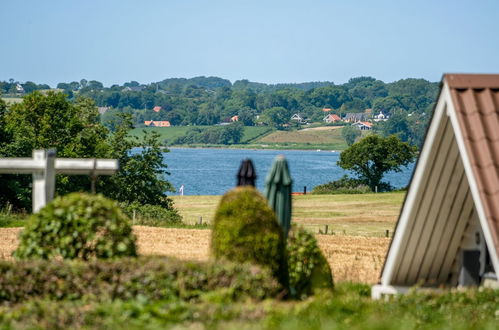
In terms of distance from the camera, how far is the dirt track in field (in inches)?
782

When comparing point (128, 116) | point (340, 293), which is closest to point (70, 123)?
point (128, 116)

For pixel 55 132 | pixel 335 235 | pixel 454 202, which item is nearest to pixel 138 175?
pixel 55 132

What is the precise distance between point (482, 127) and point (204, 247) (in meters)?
16.2

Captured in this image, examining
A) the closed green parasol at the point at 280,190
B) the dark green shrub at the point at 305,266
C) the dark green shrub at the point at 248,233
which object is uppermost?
the closed green parasol at the point at 280,190

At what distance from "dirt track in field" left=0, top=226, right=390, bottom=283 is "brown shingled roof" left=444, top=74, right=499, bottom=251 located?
7.94 meters

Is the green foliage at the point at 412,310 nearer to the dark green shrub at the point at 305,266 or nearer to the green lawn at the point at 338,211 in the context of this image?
the dark green shrub at the point at 305,266

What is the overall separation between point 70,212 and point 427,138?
13.7 ft

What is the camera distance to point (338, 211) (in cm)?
5875

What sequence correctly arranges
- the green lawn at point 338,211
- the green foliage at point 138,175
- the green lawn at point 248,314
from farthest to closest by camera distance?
the green foliage at point 138,175 < the green lawn at point 338,211 < the green lawn at point 248,314

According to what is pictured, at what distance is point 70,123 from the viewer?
166 ft

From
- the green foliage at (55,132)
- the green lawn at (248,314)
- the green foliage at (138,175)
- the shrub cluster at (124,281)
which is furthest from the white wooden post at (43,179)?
the green foliage at (138,175)

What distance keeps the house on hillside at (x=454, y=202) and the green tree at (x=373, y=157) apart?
75.8 metres

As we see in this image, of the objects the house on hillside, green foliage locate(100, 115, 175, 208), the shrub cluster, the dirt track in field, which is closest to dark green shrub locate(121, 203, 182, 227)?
green foliage locate(100, 115, 175, 208)

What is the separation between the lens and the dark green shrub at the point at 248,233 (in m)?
9.98
